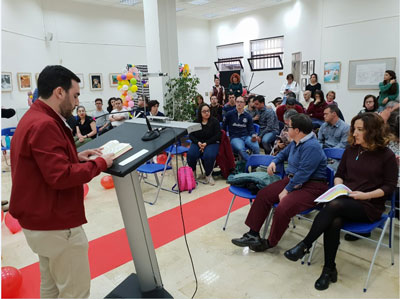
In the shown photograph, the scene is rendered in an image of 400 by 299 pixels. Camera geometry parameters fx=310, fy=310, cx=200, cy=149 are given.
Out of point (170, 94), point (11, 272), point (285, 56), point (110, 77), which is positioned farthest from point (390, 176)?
point (110, 77)

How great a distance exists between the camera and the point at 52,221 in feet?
5.04

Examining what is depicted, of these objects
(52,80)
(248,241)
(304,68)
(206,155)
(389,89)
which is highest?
(304,68)

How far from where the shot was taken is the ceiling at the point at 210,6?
31.2 feet

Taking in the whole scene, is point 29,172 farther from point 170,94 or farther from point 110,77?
point 110,77

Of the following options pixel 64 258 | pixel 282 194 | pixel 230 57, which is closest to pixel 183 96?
pixel 282 194

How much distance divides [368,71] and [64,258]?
27.8ft

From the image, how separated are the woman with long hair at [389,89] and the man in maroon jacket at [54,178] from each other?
708cm

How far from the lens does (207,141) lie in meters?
4.82

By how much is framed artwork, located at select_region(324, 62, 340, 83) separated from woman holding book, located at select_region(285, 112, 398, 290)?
671 centimetres

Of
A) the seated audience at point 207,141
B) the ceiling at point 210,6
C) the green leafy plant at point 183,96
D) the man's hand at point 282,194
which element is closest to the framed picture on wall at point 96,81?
the ceiling at point 210,6

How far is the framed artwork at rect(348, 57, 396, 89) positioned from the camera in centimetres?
764

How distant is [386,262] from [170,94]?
5.19 m

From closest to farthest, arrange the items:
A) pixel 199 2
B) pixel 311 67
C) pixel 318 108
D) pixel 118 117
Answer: pixel 118 117 → pixel 318 108 → pixel 311 67 → pixel 199 2

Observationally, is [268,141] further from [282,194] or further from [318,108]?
[282,194]
